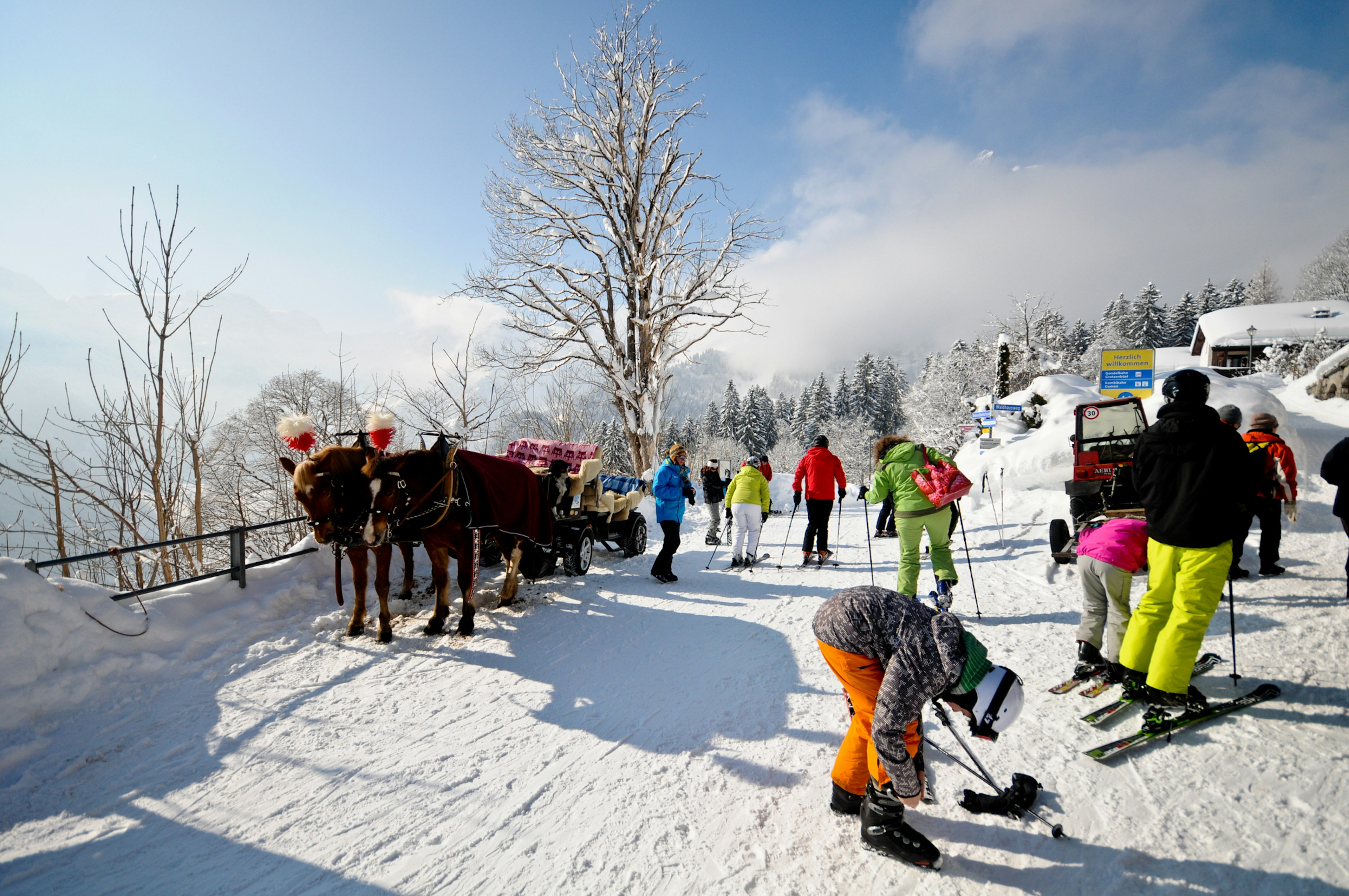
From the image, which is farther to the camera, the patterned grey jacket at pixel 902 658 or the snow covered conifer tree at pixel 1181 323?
the snow covered conifer tree at pixel 1181 323

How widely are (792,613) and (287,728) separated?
481cm

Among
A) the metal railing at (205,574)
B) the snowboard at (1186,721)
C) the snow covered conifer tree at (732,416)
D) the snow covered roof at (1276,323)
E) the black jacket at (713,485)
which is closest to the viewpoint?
the snowboard at (1186,721)

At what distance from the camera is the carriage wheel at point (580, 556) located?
803 centimetres

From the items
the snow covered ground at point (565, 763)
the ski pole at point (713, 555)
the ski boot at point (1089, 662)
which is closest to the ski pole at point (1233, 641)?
the snow covered ground at point (565, 763)

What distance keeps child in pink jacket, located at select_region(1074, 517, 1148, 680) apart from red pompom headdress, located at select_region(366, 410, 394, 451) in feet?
22.1

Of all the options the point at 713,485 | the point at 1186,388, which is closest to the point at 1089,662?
the point at 1186,388

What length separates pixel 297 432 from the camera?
547 cm

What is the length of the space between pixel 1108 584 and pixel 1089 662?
65 centimetres

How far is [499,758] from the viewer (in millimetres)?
3588

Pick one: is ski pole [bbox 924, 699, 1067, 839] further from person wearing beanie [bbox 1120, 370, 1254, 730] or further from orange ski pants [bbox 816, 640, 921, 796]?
person wearing beanie [bbox 1120, 370, 1254, 730]

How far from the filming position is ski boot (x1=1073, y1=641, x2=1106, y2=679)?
164 inches

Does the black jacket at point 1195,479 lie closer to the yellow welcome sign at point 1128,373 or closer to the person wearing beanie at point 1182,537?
the person wearing beanie at point 1182,537

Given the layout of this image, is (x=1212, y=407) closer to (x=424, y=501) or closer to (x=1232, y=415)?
(x=1232, y=415)

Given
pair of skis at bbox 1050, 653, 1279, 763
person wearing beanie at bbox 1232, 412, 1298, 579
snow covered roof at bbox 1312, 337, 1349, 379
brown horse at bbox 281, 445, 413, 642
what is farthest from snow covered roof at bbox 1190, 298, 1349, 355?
brown horse at bbox 281, 445, 413, 642
